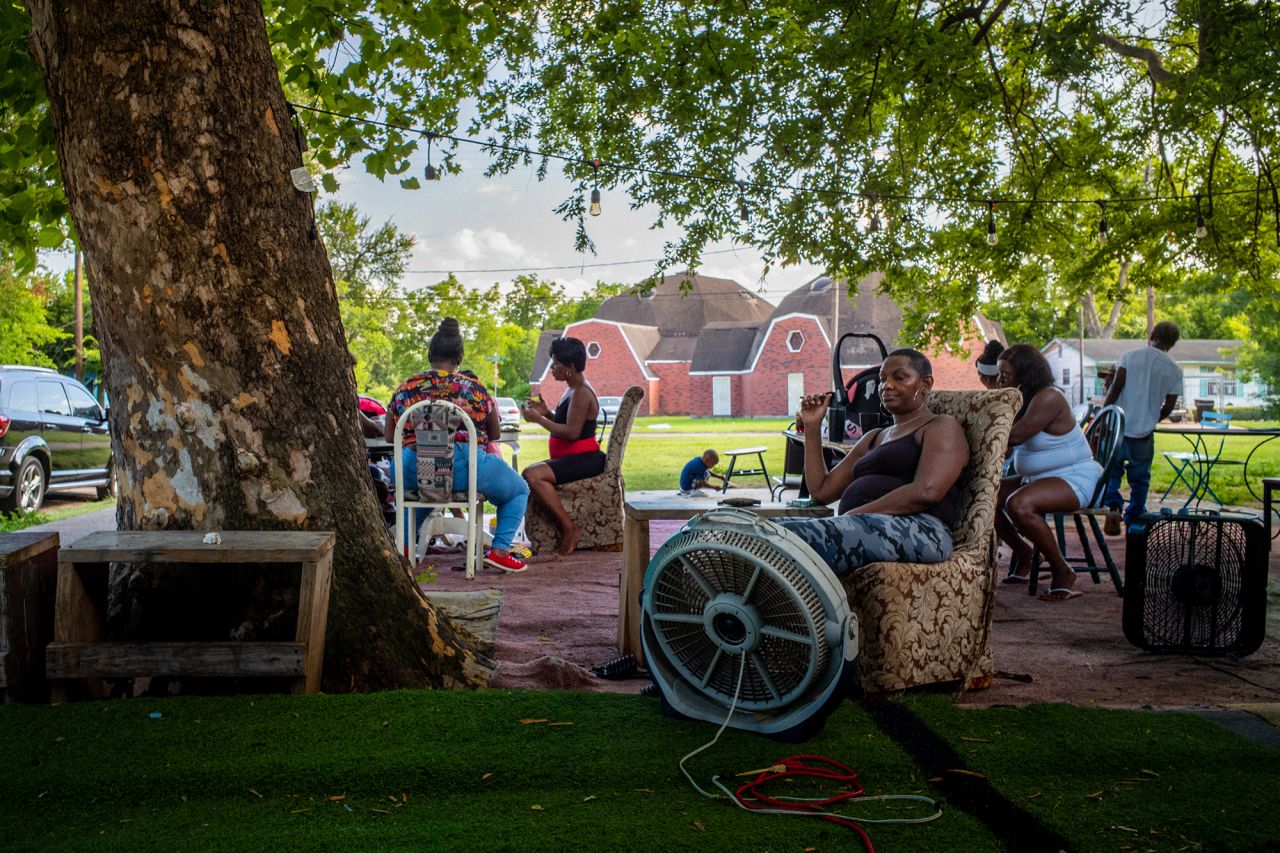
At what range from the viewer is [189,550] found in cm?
313

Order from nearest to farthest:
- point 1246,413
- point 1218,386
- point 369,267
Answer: point 369,267, point 1246,413, point 1218,386

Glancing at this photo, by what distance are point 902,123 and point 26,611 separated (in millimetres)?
9747

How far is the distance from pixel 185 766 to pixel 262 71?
7.49ft

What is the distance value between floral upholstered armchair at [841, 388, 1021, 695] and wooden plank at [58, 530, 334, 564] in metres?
1.85

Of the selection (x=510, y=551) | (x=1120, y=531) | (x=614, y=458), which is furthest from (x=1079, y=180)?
(x=510, y=551)

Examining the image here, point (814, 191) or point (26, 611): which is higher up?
point (814, 191)

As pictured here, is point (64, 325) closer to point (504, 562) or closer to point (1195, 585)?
point (504, 562)

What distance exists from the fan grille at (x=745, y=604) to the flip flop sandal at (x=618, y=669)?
3.00 ft

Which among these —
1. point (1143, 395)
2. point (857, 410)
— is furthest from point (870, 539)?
point (1143, 395)

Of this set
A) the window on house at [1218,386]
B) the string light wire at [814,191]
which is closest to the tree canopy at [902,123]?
the string light wire at [814,191]

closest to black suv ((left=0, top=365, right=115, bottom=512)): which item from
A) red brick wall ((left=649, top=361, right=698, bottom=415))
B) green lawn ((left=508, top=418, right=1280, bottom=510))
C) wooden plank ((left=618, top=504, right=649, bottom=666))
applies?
green lawn ((left=508, top=418, right=1280, bottom=510))

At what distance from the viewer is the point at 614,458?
25.4 ft

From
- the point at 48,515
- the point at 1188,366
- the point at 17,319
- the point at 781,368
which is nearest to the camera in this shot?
the point at 48,515

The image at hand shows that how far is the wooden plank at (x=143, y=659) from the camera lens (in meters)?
3.15
